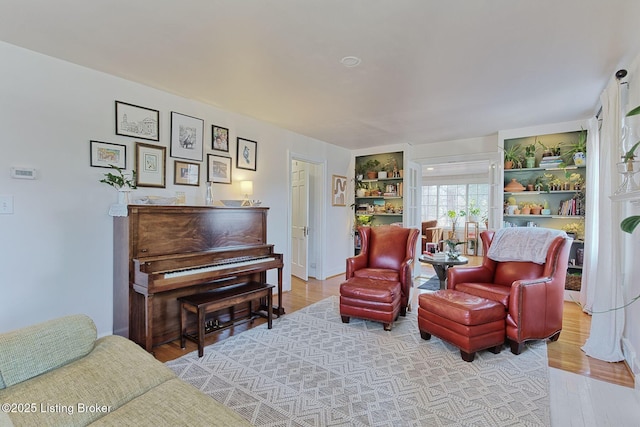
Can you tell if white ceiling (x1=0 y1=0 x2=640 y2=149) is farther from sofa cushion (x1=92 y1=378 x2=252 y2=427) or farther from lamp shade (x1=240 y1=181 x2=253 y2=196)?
sofa cushion (x1=92 y1=378 x2=252 y2=427)

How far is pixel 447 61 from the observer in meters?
2.46

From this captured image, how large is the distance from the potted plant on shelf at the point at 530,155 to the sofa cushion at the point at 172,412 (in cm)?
493

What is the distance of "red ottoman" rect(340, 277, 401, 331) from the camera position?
311 centimetres

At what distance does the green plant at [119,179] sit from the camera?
106 inches

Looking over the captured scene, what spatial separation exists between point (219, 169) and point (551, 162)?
4.46 meters

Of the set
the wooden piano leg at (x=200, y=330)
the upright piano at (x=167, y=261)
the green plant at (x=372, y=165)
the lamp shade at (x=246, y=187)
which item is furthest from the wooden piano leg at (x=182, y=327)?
the green plant at (x=372, y=165)

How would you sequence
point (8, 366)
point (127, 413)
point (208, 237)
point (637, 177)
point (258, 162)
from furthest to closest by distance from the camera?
1. point (258, 162)
2. point (208, 237)
3. point (637, 177)
4. point (8, 366)
5. point (127, 413)

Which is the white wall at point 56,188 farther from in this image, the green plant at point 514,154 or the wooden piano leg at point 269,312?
the green plant at point 514,154

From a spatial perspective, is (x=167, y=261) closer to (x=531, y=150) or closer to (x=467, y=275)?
(x=467, y=275)

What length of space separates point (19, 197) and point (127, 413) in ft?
7.23

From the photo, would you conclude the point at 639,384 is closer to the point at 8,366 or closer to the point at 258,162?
the point at 8,366

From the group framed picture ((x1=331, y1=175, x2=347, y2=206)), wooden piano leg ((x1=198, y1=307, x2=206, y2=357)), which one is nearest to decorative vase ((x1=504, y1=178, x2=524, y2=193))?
framed picture ((x1=331, y1=175, x2=347, y2=206))

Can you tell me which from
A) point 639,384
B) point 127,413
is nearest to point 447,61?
point 639,384

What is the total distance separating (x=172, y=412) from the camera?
43.4 inches
